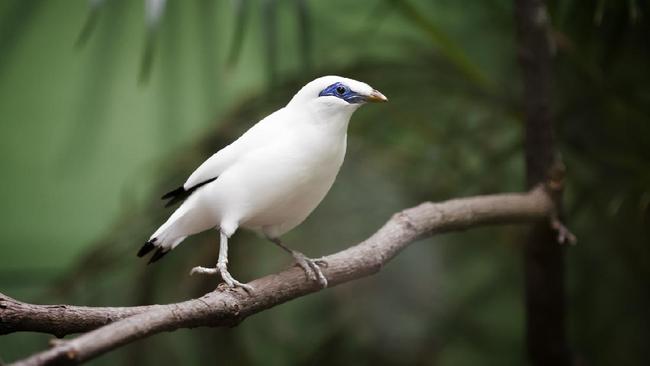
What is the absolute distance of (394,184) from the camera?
1.66m

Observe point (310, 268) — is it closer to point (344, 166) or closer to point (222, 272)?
point (222, 272)

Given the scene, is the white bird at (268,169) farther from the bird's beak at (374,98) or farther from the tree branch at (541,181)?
the tree branch at (541,181)

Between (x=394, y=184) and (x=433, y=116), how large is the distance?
0.68 feet

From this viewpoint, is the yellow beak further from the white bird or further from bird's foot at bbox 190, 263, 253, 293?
bird's foot at bbox 190, 263, 253, 293

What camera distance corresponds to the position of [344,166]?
1.56m

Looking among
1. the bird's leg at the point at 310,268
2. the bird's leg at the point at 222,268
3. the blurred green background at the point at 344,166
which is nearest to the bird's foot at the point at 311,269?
the bird's leg at the point at 310,268

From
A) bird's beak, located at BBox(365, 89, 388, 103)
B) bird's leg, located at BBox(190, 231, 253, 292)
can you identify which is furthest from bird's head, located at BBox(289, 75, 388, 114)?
bird's leg, located at BBox(190, 231, 253, 292)

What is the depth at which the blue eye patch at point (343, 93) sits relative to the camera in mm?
765

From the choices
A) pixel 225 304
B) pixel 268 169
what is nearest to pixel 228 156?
pixel 268 169

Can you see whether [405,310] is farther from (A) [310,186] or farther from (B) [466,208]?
(A) [310,186]

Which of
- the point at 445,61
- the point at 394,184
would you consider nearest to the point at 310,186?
the point at 394,184

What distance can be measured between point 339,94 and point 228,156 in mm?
129

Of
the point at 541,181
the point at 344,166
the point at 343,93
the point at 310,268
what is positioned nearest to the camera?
the point at 343,93

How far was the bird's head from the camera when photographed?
76 cm
